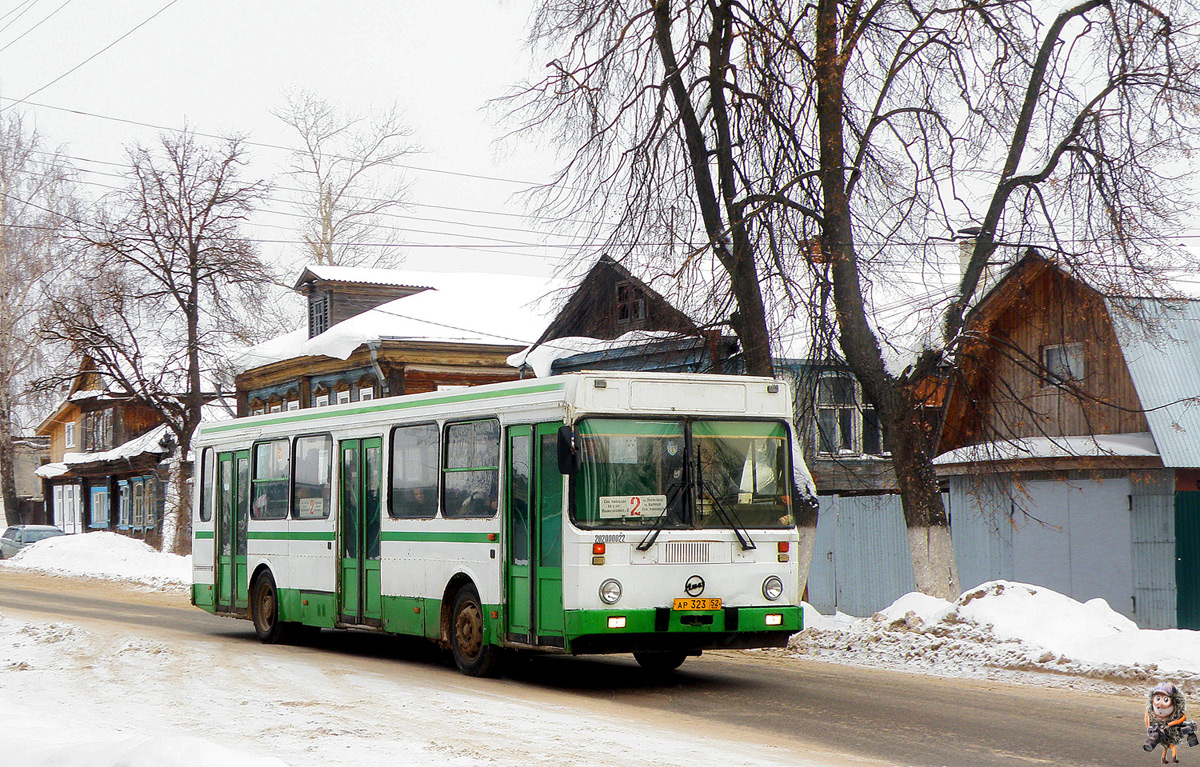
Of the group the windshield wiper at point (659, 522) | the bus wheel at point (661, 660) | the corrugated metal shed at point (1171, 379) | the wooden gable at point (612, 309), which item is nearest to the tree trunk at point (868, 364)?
the wooden gable at point (612, 309)

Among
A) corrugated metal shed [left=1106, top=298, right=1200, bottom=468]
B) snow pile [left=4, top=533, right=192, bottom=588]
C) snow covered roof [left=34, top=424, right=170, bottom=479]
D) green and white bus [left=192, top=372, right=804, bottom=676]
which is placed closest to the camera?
green and white bus [left=192, top=372, right=804, bottom=676]

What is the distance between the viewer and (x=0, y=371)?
172 feet

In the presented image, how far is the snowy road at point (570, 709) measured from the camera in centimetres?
902

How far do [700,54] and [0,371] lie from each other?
41.4 meters

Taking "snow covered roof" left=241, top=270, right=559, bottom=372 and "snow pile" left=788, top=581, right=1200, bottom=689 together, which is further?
"snow covered roof" left=241, top=270, right=559, bottom=372

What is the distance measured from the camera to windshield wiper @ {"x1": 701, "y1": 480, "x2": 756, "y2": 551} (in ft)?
41.1

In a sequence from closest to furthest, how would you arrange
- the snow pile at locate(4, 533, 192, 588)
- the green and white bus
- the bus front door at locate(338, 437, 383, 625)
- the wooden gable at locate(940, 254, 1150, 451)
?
the green and white bus, the bus front door at locate(338, 437, 383, 625), the wooden gable at locate(940, 254, 1150, 451), the snow pile at locate(4, 533, 192, 588)

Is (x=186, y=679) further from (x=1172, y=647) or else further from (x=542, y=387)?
(x=1172, y=647)

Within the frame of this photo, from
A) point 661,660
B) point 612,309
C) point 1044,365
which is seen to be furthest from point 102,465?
point 661,660

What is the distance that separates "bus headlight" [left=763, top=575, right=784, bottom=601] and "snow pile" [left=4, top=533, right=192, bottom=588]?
21541 mm

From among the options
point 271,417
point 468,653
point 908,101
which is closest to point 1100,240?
point 908,101

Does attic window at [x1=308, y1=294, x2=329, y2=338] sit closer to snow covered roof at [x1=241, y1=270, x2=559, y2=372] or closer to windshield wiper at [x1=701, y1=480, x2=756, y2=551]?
→ snow covered roof at [x1=241, y1=270, x2=559, y2=372]

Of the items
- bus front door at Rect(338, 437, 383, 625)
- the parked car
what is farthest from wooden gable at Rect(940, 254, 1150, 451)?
the parked car

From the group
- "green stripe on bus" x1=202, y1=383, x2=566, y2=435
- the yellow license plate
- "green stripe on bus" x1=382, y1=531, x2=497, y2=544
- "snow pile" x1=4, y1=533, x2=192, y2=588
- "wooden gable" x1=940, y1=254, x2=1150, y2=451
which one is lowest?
"snow pile" x1=4, y1=533, x2=192, y2=588
